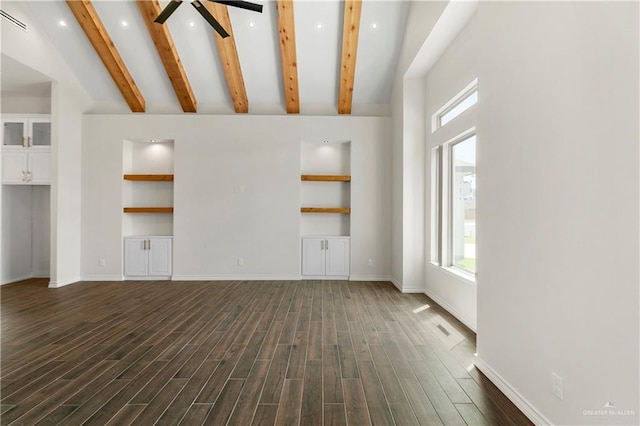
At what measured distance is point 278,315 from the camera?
4012 mm

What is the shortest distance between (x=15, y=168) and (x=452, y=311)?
7.52 metres

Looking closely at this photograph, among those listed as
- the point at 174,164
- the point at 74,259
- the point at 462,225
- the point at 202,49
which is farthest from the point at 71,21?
the point at 462,225

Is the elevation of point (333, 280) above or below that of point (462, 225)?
below

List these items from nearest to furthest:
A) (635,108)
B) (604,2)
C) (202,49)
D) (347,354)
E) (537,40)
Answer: (635,108), (604,2), (537,40), (347,354), (202,49)

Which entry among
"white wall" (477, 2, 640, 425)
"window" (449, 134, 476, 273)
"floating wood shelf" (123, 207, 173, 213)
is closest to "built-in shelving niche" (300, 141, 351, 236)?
"window" (449, 134, 476, 273)

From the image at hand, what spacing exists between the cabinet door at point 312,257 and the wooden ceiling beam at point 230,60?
2924mm

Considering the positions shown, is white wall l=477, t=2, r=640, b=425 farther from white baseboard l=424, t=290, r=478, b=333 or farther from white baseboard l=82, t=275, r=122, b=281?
white baseboard l=82, t=275, r=122, b=281

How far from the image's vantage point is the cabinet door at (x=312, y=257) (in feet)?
20.2

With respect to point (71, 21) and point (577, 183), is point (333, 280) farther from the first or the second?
point (71, 21)

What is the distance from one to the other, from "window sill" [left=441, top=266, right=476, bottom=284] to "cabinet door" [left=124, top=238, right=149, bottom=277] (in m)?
5.38

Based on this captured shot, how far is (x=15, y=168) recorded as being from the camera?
18.3 feet

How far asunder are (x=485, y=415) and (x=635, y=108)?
73.5 inches

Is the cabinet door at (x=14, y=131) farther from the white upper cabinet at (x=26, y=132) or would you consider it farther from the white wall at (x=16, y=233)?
the white wall at (x=16, y=233)

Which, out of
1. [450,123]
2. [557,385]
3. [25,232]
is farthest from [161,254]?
[557,385]
